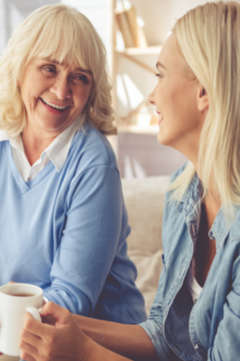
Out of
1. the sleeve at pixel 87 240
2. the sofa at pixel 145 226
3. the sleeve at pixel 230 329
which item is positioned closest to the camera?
the sleeve at pixel 230 329

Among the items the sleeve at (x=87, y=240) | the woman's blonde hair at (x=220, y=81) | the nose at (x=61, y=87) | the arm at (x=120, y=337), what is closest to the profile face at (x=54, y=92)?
the nose at (x=61, y=87)

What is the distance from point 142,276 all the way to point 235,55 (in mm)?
1030

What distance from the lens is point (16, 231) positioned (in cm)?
116

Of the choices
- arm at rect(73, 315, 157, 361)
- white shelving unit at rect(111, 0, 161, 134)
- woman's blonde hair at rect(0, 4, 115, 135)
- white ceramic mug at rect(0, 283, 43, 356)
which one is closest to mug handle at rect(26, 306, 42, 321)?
white ceramic mug at rect(0, 283, 43, 356)

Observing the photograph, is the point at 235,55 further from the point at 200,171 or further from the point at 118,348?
the point at 118,348

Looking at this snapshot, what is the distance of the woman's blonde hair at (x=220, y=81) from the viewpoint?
0.94 metres

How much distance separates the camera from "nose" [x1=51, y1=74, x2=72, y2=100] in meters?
1.17

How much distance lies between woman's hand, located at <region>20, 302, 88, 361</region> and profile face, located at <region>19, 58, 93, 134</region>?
1.87 feet

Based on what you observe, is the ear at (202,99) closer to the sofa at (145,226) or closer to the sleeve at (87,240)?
the sleeve at (87,240)

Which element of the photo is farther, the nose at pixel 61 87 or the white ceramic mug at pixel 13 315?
the nose at pixel 61 87

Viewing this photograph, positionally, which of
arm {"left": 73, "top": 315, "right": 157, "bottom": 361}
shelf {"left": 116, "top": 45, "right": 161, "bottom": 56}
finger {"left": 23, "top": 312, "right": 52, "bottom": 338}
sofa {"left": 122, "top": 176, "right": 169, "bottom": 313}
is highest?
shelf {"left": 116, "top": 45, "right": 161, "bottom": 56}

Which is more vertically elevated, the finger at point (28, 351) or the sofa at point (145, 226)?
the finger at point (28, 351)

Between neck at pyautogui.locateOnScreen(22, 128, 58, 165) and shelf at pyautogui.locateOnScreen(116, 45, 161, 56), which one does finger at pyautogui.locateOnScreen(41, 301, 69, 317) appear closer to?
neck at pyautogui.locateOnScreen(22, 128, 58, 165)

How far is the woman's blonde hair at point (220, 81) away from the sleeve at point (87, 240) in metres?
0.27
